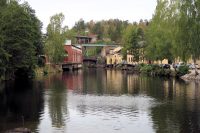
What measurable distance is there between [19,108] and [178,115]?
14505 millimetres

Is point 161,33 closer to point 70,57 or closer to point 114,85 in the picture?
point 114,85

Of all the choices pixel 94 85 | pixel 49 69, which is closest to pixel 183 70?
pixel 94 85

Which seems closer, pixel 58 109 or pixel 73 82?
pixel 58 109

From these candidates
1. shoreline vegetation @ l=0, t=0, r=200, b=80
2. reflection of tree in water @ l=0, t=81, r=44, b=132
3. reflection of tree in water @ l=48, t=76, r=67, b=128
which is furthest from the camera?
shoreline vegetation @ l=0, t=0, r=200, b=80

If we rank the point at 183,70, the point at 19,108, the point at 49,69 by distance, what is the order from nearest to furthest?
the point at 19,108 → the point at 183,70 → the point at 49,69

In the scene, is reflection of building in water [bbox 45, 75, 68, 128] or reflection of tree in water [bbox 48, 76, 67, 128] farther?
reflection of tree in water [bbox 48, 76, 67, 128]

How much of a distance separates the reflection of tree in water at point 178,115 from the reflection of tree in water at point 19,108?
9180 mm

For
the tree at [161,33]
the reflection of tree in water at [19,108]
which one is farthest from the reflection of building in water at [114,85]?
the tree at [161,33]

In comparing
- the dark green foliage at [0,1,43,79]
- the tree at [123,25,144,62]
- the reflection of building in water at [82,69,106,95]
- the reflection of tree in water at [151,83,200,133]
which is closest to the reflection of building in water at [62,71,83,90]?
the reflection of building in water at [82,69,106,95]

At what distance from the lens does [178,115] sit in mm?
36062

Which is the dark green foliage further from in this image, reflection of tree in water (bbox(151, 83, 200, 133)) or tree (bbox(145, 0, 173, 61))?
tree (bbox(145, 0, 173, 61))

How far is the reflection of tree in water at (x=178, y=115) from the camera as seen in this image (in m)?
30.6

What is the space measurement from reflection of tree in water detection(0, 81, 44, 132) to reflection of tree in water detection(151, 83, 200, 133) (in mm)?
9180

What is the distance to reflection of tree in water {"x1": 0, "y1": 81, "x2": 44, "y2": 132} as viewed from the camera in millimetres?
32719
